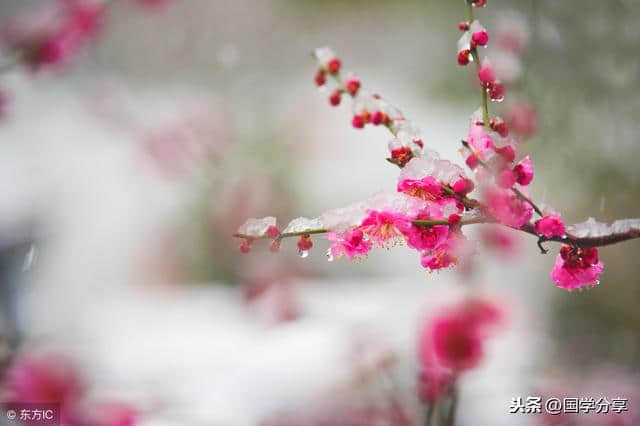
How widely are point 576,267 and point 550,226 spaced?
0.20 feet

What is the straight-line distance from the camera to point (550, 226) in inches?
18.0

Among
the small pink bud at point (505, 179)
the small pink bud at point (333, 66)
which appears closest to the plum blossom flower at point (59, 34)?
the small pink bud at point (333, 66)

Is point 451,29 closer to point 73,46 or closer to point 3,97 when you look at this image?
point 73,46

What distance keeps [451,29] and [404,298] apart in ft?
1.33

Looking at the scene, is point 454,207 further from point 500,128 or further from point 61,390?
point 61,390

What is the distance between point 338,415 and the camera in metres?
0.80

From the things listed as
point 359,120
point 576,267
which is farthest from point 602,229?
point 359,120

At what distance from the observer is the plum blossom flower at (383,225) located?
0.47 metres

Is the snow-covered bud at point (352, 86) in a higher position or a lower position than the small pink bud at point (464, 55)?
higher

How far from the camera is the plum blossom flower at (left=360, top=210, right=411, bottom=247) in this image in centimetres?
47

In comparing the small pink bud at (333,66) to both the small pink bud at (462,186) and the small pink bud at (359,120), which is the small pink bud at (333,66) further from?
the small pink bud at (462,186)

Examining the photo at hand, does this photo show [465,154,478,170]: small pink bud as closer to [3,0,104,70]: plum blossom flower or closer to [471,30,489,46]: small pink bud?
[471,30,489,46]: small pink bud

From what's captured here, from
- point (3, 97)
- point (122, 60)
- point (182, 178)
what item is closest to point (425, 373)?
point (182, 178)

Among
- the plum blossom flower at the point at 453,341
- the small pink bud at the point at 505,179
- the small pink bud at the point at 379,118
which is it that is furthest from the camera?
the plum blossom flower at the point at 453,341
